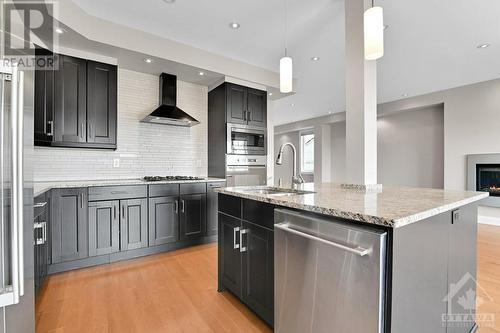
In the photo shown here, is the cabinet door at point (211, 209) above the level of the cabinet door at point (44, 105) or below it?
below

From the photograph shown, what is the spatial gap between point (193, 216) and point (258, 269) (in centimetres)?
190

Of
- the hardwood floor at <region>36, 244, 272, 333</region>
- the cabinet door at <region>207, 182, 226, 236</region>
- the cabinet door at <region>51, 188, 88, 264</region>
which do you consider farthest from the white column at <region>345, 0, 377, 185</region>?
the cabinet door at <region>51, 188, 88, 264</region>

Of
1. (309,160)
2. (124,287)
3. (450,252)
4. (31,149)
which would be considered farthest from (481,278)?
(309,160)

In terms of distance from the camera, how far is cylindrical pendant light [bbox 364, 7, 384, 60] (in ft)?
5.08

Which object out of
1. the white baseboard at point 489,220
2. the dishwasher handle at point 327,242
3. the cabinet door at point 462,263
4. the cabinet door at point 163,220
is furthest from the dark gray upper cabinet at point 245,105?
the white baseboard at point 489,220

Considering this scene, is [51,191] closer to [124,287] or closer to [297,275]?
[124,287]

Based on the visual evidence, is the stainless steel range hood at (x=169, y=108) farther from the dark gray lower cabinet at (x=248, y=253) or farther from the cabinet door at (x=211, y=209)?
the dark gray lower cabinet at (x=248, y=253)

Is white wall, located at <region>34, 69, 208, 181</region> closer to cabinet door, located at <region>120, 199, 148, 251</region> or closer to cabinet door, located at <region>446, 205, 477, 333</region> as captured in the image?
cabinet door, located at <region>120, 199, 148, 251</region>

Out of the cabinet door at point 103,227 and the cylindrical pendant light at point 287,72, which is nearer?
the cylindrical pendant light at point 287,72

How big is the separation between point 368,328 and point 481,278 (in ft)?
7.90

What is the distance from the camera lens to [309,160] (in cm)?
970

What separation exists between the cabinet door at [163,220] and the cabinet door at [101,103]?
1.05 meters

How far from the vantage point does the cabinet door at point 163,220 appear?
308 centimetres

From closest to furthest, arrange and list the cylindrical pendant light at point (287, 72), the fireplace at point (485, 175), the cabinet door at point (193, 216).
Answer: the cylindrical pendant light at point (287, 72) < the cabinet door at point (193, 216) < the fireplace at point (485, 175)
